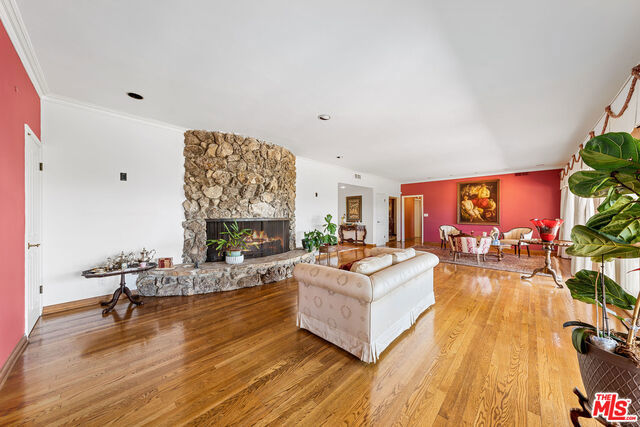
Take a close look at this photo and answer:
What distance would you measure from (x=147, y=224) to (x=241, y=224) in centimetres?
144

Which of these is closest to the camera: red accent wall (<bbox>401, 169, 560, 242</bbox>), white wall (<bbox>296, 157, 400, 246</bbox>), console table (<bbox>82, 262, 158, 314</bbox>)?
console table (<bbox>82, 262, 158, 314</bbox>)

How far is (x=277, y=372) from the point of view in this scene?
1864 mm

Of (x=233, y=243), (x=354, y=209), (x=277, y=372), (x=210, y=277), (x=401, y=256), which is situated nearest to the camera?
(x=277, y=372)

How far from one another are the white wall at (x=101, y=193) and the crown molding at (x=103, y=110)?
2cm

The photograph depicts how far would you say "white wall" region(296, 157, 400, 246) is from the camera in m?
5.98

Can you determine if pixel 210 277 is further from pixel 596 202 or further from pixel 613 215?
pixel 596 202

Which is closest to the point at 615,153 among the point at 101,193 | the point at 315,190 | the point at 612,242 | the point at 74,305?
the point at 612,242

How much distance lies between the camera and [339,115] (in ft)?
11.2

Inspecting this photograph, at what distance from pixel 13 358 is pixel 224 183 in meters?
3.00

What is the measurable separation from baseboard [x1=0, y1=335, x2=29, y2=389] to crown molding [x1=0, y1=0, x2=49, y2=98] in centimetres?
259

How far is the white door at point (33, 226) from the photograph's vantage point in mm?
2424

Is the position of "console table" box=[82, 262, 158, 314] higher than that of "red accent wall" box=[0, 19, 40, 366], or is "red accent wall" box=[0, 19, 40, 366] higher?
"red accent wall" box=[0, 19, 40, 366]

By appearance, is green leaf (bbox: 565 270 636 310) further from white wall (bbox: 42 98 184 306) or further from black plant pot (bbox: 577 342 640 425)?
white wall (bbox: 42 98 184 306)

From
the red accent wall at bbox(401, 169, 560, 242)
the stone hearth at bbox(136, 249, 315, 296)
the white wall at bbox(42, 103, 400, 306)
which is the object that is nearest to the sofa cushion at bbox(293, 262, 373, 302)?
the stone hearth at bbox(136, 249, 315, 296)
